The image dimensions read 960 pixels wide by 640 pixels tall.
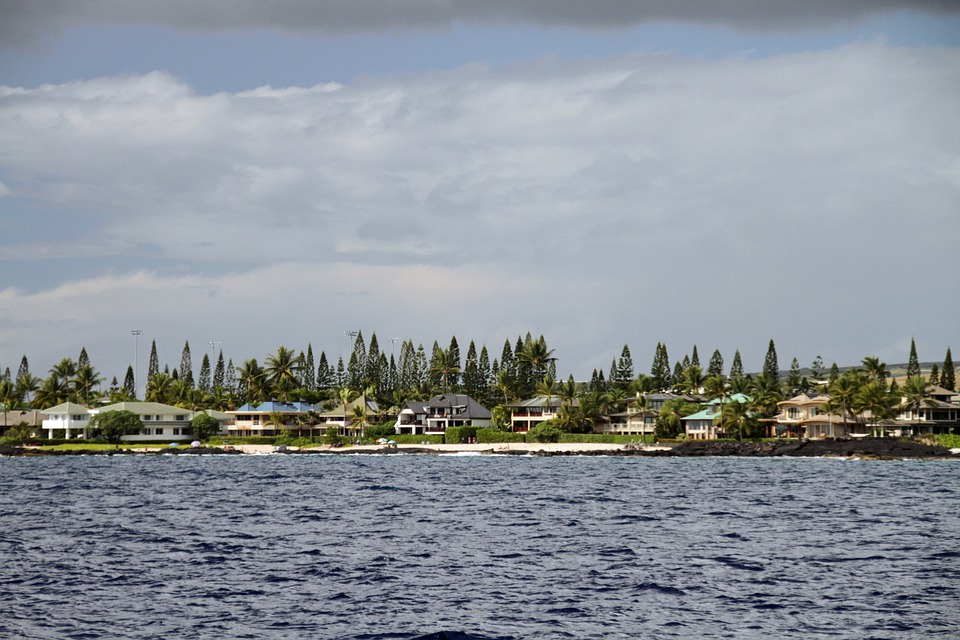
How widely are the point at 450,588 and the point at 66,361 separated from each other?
154039mm

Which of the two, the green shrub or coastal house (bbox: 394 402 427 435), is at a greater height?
coastal house (bbox: 394 402 427 435)

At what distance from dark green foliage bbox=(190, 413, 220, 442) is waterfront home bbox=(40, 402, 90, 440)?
14.5m

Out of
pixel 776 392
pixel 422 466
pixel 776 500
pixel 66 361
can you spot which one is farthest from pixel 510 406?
pixel 776 500

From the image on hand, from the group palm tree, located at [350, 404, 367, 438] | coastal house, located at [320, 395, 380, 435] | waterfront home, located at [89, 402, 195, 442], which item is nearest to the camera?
waterfront home, located at [89, 402, 195, 442]

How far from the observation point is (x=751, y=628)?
21.6 metres

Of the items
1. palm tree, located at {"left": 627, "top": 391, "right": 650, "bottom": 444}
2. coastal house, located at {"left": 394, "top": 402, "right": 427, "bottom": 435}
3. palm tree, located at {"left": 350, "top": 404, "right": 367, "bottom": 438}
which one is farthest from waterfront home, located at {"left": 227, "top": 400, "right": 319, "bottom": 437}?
palm tree, located at {"left": 627, "top": 391, "right": 650, "bottom": 444}

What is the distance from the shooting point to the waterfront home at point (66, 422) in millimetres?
141375

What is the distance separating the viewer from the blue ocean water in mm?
22188

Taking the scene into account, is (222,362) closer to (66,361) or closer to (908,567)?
(66,361)

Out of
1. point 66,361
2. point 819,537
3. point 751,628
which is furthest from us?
point 66,361

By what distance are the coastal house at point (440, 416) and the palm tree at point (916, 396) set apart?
59.7 metres

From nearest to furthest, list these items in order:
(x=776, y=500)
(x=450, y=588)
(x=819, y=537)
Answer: (x=450, y=588)
(x=819, y=537)
(x=776, y=500)

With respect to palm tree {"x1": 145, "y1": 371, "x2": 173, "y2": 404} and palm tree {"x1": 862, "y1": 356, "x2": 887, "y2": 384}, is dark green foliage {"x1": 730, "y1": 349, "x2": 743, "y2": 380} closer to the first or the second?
palm tree {"x1": 862, "y1": 356, "x2": 887, "y2": 384}

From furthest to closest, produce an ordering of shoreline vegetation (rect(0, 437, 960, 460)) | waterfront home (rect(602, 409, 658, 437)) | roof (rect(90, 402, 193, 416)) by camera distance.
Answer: roof (rect(90, 402, 193, 416)) → waterfront home (rect(602, 409, 658, 437)) → shoreline vegetation (rect(0, 437, 960, 460))
